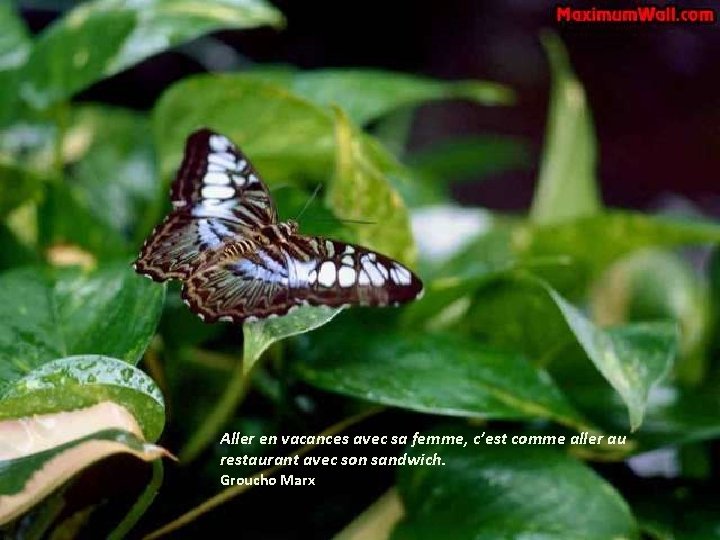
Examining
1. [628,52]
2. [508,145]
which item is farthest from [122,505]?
[628,52]

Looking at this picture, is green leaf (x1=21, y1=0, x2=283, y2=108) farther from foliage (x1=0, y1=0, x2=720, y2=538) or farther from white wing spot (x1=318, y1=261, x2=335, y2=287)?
white wing spot (x1=318, y1=261, x2=335, y2=287)

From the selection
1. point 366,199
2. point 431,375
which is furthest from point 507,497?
point 366,199

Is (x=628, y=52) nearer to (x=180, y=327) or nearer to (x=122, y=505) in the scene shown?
(x=180, y=327)

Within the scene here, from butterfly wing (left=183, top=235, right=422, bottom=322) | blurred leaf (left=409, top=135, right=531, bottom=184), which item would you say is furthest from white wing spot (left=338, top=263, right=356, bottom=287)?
blurred leaf (left=409, top=135, right=531, bottom=184)

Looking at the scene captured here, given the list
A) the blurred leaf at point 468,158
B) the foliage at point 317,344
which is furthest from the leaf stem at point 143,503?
the blurred leaf at point 468,158

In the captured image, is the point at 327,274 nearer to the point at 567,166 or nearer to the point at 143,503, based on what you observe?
the point at 143,503

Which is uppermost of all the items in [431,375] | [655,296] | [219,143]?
[219,143]
